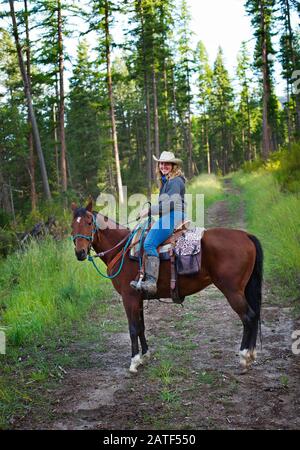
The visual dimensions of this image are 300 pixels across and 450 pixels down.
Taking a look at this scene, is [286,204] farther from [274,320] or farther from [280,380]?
[280,380]

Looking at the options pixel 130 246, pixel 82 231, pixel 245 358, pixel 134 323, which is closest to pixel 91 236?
pixel 82 231

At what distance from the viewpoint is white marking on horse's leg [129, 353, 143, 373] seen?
537cm

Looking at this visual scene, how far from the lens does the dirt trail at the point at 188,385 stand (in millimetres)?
4121

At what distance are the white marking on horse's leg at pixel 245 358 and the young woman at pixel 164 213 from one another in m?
1.47

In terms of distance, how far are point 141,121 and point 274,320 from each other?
148 feet

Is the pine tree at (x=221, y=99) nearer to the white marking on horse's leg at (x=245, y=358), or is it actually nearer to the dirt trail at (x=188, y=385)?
the dirt trail at (x=188, y=385)

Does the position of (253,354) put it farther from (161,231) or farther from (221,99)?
(221,99)

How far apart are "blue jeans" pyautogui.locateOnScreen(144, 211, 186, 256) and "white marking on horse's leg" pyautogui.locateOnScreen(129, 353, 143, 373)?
1498mm

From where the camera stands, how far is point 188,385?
4875 mm

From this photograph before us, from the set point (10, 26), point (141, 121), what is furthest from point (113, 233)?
point (141, 121)

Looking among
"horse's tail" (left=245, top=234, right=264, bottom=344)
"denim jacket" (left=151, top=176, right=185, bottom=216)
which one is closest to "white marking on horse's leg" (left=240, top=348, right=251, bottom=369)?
"horse's tail" (left=245, top=234, right=264, bottom=344)

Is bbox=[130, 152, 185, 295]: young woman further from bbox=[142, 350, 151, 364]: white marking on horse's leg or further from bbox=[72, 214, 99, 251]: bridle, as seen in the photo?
bbox=[142, 350, 151, 364]: white marking on horse's leg

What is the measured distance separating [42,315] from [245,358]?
3.86 m

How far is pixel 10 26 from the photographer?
774 inches
